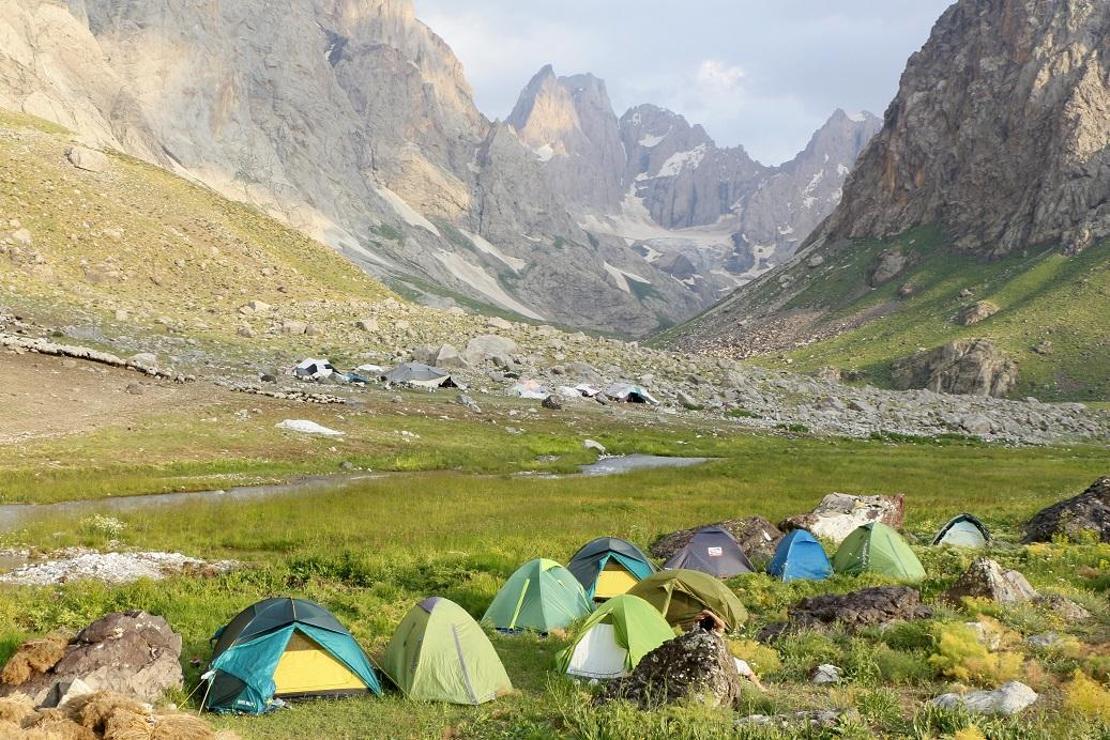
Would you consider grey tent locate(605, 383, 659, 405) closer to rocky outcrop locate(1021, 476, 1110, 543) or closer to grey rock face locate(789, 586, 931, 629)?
rocky outcrop locate(1021, 476, 1110, 543)

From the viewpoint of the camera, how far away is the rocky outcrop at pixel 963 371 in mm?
106375

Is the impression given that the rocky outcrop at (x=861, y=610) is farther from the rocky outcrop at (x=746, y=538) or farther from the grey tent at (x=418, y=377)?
the grey tent at (x=418, y=377)

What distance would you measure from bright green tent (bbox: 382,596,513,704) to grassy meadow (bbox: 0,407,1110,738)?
1.28ft

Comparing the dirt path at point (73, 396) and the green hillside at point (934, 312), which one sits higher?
the green hillside at point (934, 312)

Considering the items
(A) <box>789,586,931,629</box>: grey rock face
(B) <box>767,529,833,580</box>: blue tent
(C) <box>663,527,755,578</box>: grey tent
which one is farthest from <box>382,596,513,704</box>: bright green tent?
(B) <box>767,529,833,580</box>: blue tent

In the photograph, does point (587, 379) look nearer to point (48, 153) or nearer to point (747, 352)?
point (48, 153)

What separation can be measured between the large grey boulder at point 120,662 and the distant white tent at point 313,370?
1925 inches

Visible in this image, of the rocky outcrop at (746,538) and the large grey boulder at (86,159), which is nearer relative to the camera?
the rocky outcrop at (746,538)

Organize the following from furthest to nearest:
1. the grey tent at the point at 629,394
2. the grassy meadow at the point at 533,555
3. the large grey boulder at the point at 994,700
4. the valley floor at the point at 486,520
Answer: the grey tent at the point at 629,394
the valley floor at the point at 486,520
the grassy meadow at the point at 533,555
the large grey boulder at the point at 994,700

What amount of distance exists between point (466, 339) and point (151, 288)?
33219 mm

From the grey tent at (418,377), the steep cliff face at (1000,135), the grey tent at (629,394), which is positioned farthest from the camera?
the steep cliff face at (1000,135)

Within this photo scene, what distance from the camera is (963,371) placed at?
109 meters

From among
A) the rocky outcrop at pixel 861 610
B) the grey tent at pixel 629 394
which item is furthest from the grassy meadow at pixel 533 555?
the grey tent at pixel 629 394

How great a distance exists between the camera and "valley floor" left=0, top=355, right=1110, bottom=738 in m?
12.9
